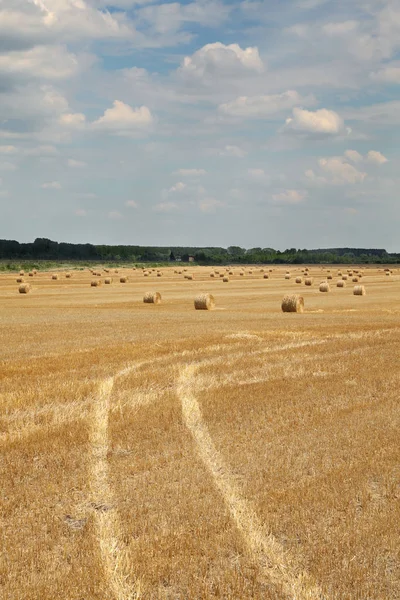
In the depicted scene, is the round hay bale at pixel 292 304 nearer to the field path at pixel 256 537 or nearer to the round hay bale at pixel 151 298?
the round hay bale at pixel 151 298

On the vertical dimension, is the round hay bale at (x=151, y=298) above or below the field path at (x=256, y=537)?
below

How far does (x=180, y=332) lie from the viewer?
84.0ft

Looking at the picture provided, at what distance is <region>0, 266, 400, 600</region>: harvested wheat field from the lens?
6.82m

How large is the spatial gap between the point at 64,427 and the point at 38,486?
2733 mm

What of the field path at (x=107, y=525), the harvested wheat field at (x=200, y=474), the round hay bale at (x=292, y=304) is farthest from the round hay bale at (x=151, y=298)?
the field path at (x=107, y=525)

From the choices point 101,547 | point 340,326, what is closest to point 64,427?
point 101,547

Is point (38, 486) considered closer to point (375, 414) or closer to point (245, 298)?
point (375, 414)

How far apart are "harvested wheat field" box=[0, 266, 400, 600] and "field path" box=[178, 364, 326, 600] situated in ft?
0.07

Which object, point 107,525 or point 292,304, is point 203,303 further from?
point 107,525

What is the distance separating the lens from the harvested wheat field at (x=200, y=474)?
22.4 ft

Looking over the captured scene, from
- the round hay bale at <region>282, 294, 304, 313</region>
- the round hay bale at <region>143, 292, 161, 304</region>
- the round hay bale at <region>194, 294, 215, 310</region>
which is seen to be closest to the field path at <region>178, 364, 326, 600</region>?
the round hay bale at <region>282, 294, 304, 313</region>

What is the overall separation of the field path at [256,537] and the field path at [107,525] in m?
1.38

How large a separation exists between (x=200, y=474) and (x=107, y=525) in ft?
6.29

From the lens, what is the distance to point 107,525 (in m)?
7.97
